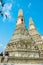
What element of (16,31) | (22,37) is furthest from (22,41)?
(16,31)

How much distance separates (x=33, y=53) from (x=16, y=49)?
141 cm

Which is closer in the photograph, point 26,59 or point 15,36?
point 26,59

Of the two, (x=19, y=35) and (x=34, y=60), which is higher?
(x=19, y=35)

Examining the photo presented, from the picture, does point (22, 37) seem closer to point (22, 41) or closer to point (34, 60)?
point (22, 41)

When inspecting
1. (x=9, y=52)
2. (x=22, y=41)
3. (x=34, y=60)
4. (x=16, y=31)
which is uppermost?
(x=16, y=31)

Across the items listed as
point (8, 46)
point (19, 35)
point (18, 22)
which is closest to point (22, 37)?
point (19, 35)

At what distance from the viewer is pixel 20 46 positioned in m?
15.6

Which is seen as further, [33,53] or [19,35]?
[19,35]

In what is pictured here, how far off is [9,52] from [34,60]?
294 cm

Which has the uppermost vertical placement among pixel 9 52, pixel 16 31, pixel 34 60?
pixel 16 31

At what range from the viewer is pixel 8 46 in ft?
52.5

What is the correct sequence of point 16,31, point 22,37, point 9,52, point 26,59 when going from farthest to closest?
1. point 16,31
2. point 22,37
3. point 9,52
4. point 26,59

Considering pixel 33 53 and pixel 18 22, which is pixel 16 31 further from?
pixel 33 53

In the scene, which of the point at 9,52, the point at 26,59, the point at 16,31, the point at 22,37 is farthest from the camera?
the point at 16,31
